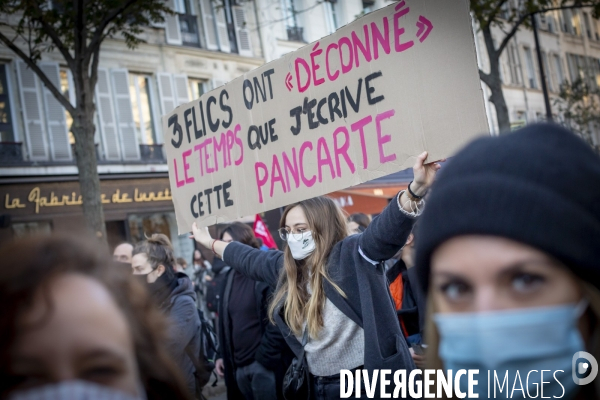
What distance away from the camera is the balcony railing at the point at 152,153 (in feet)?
64.0

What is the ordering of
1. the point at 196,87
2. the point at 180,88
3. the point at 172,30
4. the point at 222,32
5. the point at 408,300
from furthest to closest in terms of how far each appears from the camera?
1. the point at 222,32
2. the point at 196,87
3. the point at 172,30
4. the point at 180,88
5. the point at 408,300

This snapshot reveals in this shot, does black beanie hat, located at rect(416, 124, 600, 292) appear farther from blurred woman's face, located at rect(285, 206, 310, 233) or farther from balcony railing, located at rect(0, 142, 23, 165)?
balcony railing, located at rect(0, 142, 23, 165)

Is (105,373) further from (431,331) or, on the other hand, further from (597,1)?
(597,1)

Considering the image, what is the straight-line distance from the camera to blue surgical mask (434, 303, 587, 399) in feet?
4.66

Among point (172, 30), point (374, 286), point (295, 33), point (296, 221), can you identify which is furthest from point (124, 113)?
point (374, 286)

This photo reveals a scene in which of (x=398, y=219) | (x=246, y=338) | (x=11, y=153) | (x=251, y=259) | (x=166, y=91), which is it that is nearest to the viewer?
(x=398, y=219)

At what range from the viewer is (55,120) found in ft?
57.5

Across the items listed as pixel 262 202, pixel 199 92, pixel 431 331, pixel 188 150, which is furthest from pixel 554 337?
pixel 199 92

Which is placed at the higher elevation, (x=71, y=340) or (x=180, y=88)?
(x=180, y=88)

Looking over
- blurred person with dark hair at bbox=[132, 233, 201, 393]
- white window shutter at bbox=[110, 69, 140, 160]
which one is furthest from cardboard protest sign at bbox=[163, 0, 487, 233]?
white window shutter at bbox=[110, 69, 140, 160]

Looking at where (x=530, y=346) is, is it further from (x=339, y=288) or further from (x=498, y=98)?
(x=498, y=98)

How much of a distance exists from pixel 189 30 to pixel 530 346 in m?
21.1

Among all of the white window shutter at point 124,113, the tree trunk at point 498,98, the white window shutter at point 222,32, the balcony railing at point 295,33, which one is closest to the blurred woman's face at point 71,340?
the tree trunk at point 498,98

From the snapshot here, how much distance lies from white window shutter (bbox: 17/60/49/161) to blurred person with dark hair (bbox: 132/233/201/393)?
42.4 ft
